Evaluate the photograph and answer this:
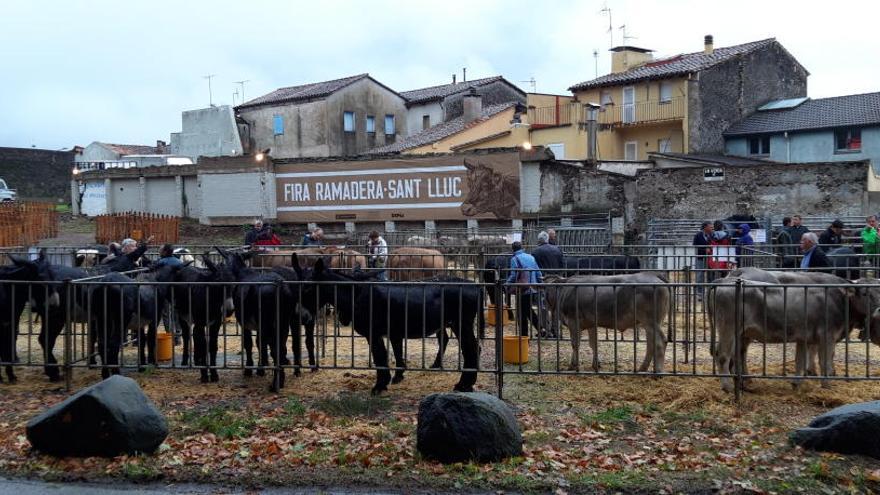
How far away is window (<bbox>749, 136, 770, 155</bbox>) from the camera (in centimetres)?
4422

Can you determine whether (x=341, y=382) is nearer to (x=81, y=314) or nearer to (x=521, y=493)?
(x=81, y=314)

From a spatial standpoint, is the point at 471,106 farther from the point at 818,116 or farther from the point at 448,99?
the point at 818,116

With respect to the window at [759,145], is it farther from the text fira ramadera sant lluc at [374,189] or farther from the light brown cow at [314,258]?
the light brown cow at [314,258]

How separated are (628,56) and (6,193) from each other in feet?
A: 118

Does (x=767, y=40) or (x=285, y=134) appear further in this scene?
(x=285, y=134)

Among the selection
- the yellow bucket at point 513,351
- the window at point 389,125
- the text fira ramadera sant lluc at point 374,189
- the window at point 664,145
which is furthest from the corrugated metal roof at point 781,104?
the yellow bucket at point 513,351

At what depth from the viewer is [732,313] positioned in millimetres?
10742

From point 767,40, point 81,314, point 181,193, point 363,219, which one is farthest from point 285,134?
point 81,314

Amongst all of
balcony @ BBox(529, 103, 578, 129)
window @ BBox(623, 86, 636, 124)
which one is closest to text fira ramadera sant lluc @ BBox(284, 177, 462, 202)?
balcony @ BBox(529, 103, 578, 129)

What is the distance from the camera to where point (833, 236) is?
19.7 meters

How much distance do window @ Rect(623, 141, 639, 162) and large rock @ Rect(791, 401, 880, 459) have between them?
39954 millimetres

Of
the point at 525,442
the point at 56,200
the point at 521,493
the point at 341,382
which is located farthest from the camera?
the point at 56,200

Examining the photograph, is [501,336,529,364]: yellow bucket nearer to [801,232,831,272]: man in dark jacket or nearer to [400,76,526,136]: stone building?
[801,232,831,272]: man in dark jacket

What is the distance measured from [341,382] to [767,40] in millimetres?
40635
